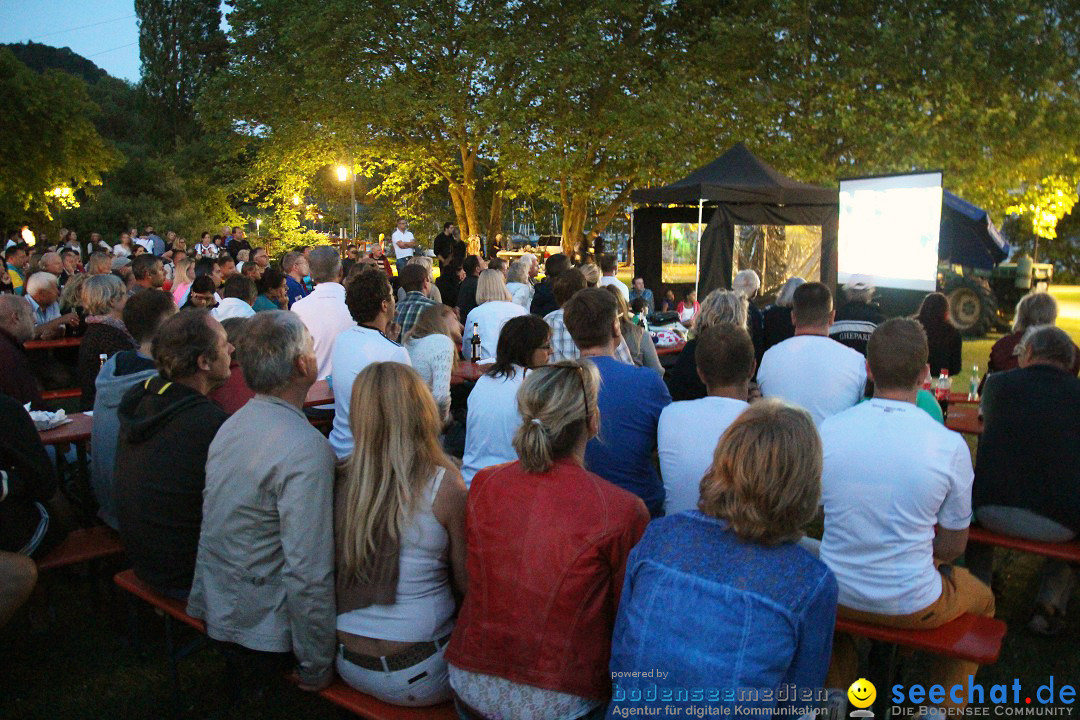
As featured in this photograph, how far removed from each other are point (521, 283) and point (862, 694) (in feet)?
20.6

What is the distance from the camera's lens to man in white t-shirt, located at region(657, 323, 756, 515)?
2.97m

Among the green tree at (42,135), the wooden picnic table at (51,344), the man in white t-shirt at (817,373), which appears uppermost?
the green tree at (42,135)

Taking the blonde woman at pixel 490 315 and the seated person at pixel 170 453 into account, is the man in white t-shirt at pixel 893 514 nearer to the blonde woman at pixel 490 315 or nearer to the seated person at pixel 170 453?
the seated person at pixel 170 453

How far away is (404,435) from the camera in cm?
229

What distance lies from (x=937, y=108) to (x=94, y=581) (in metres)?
14.0

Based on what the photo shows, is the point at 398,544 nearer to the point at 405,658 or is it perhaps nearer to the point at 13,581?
the point at 405,658

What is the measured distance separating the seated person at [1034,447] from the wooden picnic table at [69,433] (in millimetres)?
4072

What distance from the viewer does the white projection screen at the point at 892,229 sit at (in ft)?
31.6

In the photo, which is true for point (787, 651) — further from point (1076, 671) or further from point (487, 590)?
point (1076, 671)

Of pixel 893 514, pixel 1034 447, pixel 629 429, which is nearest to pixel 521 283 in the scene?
pixel 629 429

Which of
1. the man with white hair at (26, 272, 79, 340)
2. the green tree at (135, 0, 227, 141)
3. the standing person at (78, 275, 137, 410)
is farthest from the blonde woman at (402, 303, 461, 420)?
the green tree at (135, 0, 227, 141)

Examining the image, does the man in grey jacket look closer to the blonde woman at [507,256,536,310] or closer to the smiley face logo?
the smiley face logo

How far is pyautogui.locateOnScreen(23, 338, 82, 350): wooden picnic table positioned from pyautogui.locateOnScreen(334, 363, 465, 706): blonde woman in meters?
5.38

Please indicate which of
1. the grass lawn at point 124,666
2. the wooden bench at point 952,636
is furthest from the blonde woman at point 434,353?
the wooden bench at point 952,636
